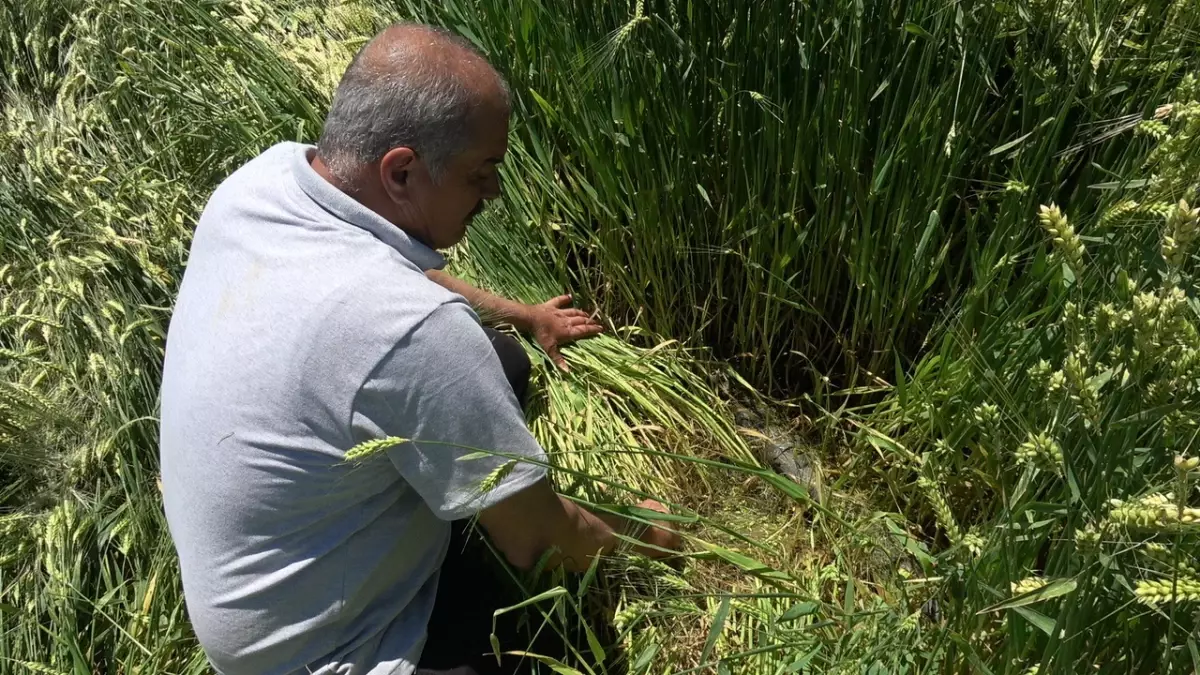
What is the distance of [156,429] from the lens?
174 centimetres

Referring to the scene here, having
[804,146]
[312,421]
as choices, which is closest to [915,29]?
[804,146]

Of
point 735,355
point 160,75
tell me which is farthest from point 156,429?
point 735,355

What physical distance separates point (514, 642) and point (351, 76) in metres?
0.93

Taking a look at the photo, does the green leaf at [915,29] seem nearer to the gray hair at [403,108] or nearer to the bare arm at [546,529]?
the gray hair at [403,108]

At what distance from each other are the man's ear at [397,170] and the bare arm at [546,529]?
0.47 metres

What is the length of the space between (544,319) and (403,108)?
0.79 metres

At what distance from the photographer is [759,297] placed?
5.99 feet

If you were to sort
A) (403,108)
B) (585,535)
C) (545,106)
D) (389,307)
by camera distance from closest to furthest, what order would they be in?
(389,307) < (403,108) < (585,535) < (545,106)

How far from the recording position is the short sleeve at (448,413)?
1.06 meters

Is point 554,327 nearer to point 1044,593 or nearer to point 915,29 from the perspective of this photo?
point 915,29

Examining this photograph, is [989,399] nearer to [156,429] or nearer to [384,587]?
[384,587]

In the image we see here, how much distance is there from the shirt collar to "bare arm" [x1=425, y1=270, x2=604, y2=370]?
0.60 metres

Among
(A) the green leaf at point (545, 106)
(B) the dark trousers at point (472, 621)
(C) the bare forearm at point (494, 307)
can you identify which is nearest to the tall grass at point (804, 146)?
(A) the green leaf at point (545, 106)

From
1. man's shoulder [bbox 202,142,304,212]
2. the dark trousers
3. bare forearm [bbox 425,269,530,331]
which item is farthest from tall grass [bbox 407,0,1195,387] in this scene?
the dark trousers
